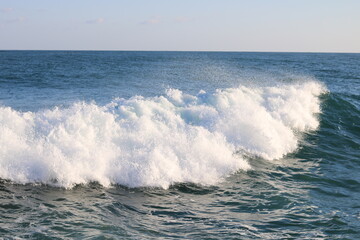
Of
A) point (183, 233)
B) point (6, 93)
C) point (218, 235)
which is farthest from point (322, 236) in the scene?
point (6, 93)

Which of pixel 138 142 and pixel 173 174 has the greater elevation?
pixel 138 142

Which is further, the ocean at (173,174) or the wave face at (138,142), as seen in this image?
the wave face at (138,142)

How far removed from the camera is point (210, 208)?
26.5ft

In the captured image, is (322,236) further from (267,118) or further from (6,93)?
(6,93)

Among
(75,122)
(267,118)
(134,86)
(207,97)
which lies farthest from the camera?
(134,86)

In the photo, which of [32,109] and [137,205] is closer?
[137,205]

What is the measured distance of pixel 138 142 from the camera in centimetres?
1053

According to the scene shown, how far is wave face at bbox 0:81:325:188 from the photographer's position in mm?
9086

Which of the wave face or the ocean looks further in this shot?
the wave face

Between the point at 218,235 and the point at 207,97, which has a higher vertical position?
the point at 207,97

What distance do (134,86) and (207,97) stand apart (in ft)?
40.0

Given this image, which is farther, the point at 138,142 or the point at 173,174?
the point at 138,142

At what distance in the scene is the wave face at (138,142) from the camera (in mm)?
9086

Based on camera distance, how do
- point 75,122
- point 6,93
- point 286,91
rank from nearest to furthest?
point 75,122, point 286,91, point 6,93
